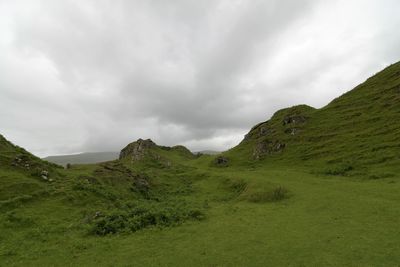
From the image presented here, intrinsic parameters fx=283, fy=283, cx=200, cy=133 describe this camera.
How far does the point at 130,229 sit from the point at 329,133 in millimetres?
61413

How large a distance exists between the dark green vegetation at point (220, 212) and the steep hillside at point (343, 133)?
1.56 feet

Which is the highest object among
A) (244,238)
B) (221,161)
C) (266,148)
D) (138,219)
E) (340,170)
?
(266,148)

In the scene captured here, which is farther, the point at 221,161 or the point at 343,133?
the point at 221,161

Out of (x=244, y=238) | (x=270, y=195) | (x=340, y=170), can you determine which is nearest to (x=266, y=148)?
(x=340, y=170)

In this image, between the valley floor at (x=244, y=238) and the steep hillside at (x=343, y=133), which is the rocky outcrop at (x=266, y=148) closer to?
the steep hillside at (x=343, y=133)

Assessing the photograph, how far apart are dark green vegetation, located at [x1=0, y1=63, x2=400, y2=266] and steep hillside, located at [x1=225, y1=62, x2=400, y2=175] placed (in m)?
0.48

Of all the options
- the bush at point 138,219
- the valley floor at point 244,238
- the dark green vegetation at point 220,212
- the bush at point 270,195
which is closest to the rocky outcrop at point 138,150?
the dark green vegetation at point 220,212

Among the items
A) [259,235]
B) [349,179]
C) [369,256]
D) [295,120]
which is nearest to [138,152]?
[295,120]

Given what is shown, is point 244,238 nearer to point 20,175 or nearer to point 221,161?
point 20,175

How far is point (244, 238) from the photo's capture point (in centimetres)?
2533

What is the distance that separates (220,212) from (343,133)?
49.2m

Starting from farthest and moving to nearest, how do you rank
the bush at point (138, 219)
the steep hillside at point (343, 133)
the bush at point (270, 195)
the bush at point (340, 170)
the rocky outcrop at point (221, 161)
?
the rocky outcrop at point (221, 161), the steep hillside at point (343, 133), the bush at point (340, 170), the bush at point (270, 195), the bush at point (138, 219)

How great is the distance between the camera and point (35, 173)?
43062 mm

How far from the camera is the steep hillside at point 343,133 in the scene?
56.0 metres
